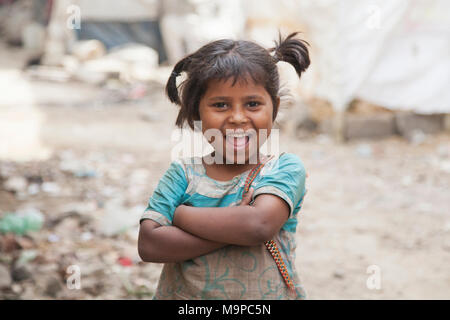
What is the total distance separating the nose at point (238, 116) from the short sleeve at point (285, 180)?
0.53ft

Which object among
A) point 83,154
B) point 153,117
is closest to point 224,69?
point 83,154

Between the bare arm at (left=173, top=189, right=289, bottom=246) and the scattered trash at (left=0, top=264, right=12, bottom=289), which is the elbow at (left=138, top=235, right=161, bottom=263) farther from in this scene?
the scattered trash at (left=0, top=264, right=12, bottom=289)

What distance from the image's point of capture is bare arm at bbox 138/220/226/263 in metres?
1.32

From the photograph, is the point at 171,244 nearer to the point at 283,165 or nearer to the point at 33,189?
the point at 283,165

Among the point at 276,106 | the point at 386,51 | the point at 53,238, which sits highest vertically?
the point at 386,51

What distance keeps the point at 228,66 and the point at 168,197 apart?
0.41 meters

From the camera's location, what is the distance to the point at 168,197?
4.62ft

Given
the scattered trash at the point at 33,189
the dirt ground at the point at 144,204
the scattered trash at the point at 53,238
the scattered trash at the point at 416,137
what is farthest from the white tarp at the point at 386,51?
the scattered trash at the point at 53,238

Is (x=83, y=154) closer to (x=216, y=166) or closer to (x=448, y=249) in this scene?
(x=448, y=249)

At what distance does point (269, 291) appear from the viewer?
A: 139 centimetres

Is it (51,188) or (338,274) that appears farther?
(51,188)

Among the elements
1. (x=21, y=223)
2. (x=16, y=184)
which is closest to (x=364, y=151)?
(x=16, y=184)

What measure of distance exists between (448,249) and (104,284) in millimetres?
2220

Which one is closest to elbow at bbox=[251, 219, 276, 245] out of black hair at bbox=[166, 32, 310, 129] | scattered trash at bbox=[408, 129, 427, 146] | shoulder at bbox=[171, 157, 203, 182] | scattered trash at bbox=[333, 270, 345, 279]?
shoulder at bbox=[171, 157, 203, 182]
